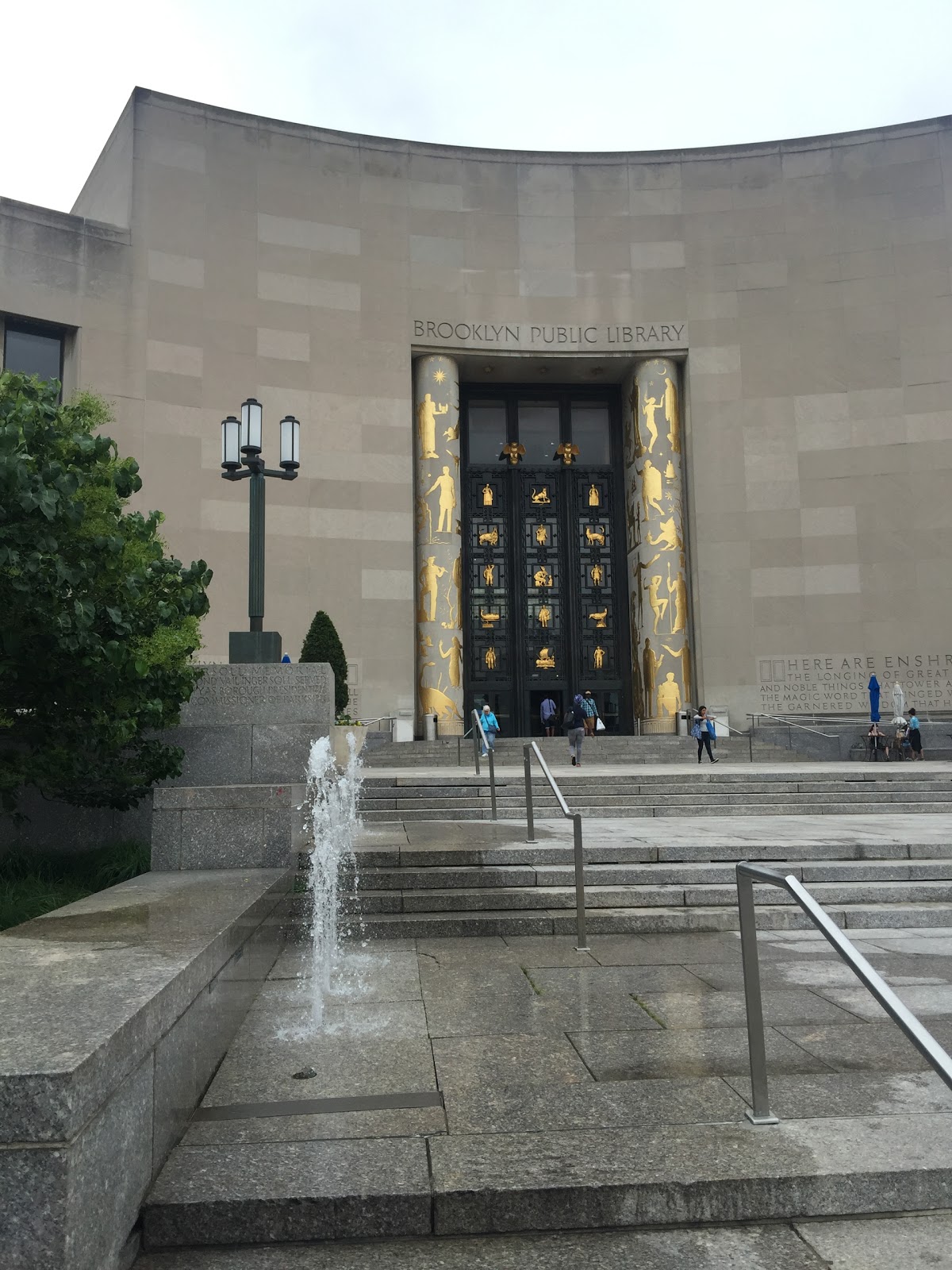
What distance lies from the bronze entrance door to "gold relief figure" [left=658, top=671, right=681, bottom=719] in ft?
8.42

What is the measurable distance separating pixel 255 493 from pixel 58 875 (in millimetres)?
5224

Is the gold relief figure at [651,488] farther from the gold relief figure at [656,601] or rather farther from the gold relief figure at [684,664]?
the gold relief figure at [684,664]

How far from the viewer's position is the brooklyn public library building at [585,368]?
27250mm

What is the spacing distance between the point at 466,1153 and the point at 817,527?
90.8 ft

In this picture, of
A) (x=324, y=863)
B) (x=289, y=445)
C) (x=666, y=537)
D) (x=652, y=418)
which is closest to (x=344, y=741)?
(x=289, y=445)

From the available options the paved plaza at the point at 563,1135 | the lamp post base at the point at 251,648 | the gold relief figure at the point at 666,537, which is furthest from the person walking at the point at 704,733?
the paved plaza at the point at 563,1135

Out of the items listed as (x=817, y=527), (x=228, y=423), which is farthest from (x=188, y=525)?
(x=817, y=527)

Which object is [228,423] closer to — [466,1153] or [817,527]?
[466,1153]

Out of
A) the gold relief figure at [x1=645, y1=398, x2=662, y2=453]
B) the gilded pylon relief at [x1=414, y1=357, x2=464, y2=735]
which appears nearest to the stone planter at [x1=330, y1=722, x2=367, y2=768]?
the gilded pylon relief at [x1=414, y1=357, x2=464, y2=735]

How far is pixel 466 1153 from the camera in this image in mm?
3395

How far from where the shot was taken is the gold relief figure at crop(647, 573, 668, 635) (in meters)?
→ 29.1

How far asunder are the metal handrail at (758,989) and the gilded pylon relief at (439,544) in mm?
23988

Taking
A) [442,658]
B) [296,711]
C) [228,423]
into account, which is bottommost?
[296,711]

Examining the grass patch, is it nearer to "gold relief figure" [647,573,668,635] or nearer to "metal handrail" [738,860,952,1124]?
"metal handrail" [738,860,952,1124]
